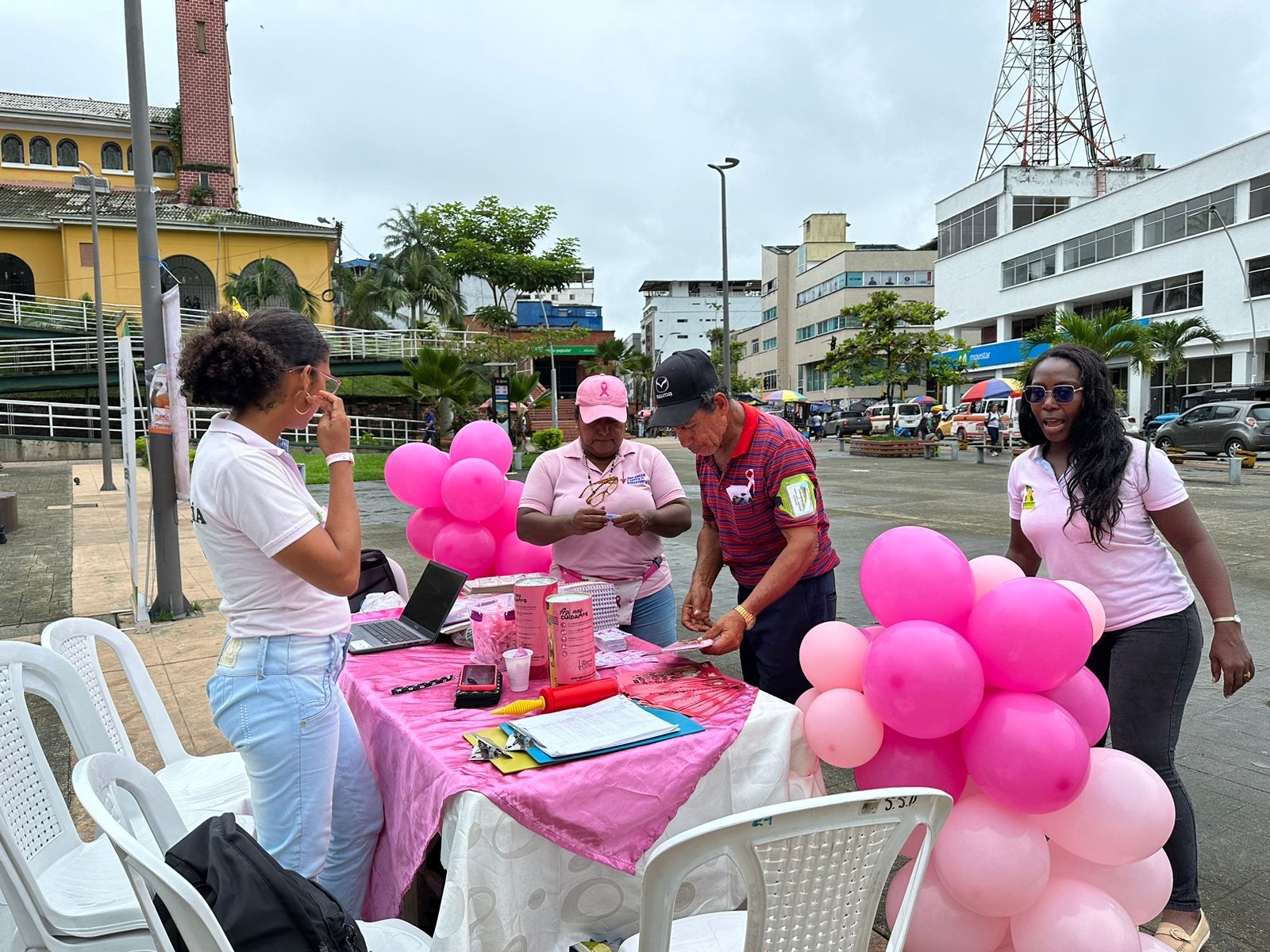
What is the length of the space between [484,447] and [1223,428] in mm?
22603

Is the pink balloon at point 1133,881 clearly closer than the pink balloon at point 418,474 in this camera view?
Yes

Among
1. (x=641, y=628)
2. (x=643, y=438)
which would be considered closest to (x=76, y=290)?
(x=643, y=438)

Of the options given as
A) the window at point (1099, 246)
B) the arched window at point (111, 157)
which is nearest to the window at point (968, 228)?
the window at point (1099, 246)

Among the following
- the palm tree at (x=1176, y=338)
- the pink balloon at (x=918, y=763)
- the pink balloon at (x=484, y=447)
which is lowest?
the pink balloon at (x=918, y=763)

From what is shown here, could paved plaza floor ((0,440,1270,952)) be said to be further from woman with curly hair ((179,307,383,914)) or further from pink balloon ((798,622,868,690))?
woman with curly hair ((179,307,383,914))

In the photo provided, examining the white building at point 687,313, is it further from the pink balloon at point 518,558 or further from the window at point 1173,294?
the pink balloon at point 518,558

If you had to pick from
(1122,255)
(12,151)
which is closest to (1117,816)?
(1122,255)

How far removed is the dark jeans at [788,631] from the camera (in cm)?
286

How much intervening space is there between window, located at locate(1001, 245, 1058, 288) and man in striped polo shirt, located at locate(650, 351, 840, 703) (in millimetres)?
42383

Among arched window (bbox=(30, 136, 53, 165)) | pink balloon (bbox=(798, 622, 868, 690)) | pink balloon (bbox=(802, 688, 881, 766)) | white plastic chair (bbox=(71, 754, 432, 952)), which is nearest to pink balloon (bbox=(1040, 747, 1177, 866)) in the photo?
pink balloon (bbox=(802, 688, 881, 766))

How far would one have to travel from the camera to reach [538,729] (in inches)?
81.0

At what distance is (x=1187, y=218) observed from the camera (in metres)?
32.6

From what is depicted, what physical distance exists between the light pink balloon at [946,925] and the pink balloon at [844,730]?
0.28 metres

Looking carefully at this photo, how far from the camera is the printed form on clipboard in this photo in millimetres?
1952
